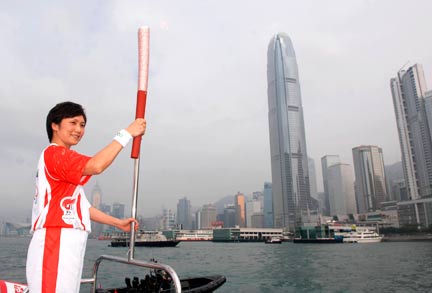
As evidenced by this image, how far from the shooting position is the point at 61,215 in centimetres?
217

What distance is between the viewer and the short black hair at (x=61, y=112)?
2406mm

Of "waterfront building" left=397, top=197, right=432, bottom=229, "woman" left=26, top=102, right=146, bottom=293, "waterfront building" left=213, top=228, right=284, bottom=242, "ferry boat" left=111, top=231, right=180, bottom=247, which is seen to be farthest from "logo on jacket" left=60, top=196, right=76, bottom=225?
"waterfront building" left=213, top=228, right=284, bottom=242

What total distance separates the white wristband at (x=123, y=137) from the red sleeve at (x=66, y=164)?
0.23 meters

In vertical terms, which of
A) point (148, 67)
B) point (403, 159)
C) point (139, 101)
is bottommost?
point (139, 101)

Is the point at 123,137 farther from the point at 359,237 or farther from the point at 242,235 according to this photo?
the point at 242,235

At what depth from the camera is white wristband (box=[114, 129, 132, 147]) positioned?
2186 millimetres

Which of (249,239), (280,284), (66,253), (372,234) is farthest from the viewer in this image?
(249,239)

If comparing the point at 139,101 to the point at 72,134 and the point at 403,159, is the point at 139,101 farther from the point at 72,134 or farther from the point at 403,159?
the point at 403,159

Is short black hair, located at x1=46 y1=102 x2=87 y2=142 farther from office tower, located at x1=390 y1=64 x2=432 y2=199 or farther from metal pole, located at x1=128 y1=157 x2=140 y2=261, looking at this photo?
office tower, located at x1=390 y1=64 x2=432 y2=199

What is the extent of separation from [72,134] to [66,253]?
2.91 ft

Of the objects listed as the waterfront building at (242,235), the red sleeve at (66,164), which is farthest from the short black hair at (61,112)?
the waterfront building at (242,235)

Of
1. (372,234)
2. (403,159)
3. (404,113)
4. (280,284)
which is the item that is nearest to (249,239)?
(372,234)

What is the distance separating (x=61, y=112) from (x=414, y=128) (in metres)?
195

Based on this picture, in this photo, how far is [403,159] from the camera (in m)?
158
